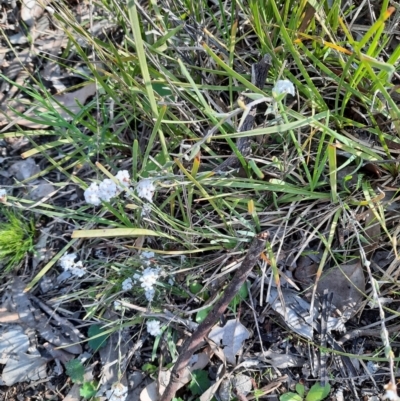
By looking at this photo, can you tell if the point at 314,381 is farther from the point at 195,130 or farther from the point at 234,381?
the point at 195,130

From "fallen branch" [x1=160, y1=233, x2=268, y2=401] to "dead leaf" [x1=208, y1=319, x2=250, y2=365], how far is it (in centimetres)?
11

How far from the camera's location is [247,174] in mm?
1402

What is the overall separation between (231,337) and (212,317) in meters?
0.20

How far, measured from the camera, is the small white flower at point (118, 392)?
137 centimetres

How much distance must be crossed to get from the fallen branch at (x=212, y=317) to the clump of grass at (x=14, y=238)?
2.23ft

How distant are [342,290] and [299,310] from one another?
150 mm

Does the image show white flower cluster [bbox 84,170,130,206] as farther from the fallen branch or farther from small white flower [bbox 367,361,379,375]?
small white flower [bbox 367,361,379,375]

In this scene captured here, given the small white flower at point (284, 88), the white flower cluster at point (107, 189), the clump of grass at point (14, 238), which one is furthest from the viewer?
the clump of grass at point (14, 238)

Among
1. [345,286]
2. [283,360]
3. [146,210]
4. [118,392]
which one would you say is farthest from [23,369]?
[345,286]

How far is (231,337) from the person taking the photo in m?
1.46

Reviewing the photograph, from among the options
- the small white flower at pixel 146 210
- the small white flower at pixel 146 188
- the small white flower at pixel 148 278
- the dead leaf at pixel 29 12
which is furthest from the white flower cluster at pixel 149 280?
the dead leaf at pixel 29 12

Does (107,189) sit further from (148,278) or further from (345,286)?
(345,286)

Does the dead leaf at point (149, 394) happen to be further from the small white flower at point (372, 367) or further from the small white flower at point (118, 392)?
the small white flower at point (372, 367)

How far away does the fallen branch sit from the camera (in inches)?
47.1
